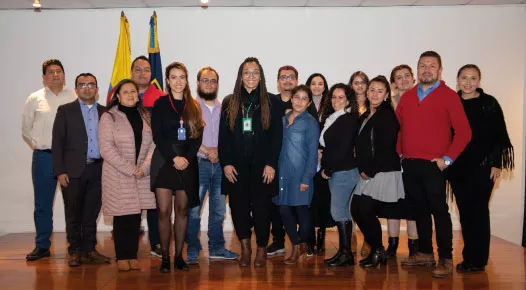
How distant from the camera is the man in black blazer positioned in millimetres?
4410

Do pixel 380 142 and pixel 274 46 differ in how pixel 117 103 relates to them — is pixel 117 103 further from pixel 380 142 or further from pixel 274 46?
pixel 274 46

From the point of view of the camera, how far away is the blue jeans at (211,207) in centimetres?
443

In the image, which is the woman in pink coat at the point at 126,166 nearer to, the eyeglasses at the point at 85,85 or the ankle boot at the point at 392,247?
the eyeglasses at the point at 85,85

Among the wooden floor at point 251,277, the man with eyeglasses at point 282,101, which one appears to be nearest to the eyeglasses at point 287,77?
the man with eyeglasses at point 282,101

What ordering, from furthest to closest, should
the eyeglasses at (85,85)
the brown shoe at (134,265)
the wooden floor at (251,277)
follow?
1. the eyeglasses at (85,85)
2. the brown shoe at (134,265)
3. the wooden floor at (251,277)

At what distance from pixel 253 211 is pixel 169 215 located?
0.69 metres

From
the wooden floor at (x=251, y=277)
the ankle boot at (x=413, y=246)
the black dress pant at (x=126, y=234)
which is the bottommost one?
the wooden floor at (x=251, y=277)

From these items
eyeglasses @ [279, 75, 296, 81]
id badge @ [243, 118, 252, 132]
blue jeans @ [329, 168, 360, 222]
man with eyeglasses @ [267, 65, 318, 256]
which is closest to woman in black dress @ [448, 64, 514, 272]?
blue jeans @ [329, 168, 360, 222]

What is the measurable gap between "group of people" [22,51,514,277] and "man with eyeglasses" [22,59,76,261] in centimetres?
30

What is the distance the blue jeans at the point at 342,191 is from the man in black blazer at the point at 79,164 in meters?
2.04

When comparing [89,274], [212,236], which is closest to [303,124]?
[212,236]

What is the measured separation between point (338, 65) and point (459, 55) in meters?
1.56

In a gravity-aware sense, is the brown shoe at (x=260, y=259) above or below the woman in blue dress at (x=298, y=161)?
below

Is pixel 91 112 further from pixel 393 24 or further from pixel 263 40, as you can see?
pixel 393 24
